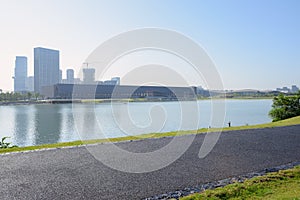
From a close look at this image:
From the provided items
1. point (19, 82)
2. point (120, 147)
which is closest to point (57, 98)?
point (120, 147)

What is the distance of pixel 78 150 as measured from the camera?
6.71m

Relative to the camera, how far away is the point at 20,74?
17475cm

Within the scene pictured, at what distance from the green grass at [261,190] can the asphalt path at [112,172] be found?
0.52 metres

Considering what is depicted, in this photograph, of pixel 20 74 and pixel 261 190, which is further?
pixel 20 74

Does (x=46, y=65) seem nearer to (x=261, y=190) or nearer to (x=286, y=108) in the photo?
(x=286, y=108)

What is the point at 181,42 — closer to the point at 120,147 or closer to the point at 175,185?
the point at 120,147

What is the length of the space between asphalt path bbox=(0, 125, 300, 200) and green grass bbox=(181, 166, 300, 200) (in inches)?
20.4

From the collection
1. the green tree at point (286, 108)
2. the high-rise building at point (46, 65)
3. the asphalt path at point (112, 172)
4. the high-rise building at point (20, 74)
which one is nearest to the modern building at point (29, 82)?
the high-rise building at point (20, 74)

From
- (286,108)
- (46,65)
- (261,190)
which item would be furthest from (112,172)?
(46,65)

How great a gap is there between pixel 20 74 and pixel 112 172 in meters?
190

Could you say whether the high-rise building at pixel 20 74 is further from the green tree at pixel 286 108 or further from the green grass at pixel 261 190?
the green grass at pixel 261 190

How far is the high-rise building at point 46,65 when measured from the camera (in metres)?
109

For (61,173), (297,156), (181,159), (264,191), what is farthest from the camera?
(297,156)

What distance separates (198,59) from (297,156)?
3261 mm
